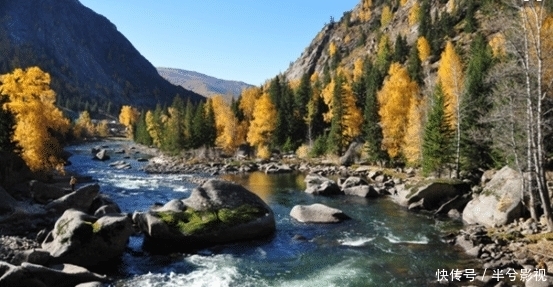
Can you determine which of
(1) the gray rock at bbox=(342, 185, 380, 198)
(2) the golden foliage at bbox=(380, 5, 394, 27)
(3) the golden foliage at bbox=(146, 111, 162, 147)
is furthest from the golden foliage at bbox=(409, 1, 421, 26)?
(1) the gray rock at bbox=(342, 185, 380, 198)

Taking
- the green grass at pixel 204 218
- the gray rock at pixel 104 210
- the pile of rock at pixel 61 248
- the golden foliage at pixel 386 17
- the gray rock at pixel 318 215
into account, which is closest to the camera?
the pile of rock at pixel 61 248

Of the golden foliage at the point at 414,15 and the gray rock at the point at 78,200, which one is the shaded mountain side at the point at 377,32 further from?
the gray rock at the point at 78,200

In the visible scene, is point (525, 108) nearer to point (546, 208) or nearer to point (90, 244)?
point (546, 208)

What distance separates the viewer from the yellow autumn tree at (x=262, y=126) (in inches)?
3135

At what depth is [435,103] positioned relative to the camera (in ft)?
151

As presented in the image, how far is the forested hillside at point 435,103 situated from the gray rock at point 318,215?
11152 millimetres

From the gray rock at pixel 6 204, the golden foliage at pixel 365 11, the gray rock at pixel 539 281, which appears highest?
the golden foliage at pixel 365 11

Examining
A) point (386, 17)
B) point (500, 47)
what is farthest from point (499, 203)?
point (386, 17)

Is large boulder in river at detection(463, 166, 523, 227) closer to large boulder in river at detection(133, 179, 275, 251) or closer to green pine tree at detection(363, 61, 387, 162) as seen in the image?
large boulder in river at detection(133, 179, 275, 251)

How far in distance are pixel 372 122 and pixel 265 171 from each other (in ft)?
56.0

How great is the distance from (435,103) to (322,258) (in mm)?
28271

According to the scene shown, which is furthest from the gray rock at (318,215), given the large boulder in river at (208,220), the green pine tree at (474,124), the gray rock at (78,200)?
the green pine tree at (474,124)

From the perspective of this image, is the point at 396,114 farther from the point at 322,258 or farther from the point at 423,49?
the point at 423,49

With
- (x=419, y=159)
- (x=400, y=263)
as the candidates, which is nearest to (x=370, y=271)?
(x=400, y=263)
